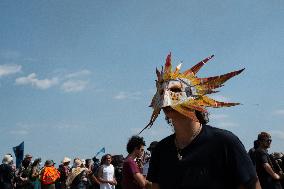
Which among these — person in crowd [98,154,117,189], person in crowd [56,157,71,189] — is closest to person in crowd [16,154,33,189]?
person in crowd [56,157,71,189]

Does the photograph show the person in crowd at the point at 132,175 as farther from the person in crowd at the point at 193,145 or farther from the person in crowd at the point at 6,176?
the person in crowd at the point at 6,176

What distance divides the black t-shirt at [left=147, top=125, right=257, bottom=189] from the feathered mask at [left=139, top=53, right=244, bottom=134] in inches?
7.7

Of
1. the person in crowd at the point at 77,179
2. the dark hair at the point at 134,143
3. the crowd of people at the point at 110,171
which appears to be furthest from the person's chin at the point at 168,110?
the person in crowd at the point at 77,179

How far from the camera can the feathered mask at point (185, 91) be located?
11.0ft

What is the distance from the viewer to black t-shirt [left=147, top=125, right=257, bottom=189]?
3.11 meters

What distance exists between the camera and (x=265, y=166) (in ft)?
28.6

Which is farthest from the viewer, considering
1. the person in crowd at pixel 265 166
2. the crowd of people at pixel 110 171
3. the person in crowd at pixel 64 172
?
the person in crowd at pixel 64 172

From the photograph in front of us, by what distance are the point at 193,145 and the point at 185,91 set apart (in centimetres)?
40

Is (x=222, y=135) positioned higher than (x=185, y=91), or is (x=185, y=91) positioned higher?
(x=185, y=91)

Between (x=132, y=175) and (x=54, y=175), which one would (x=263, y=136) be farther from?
(x=54, y=175)

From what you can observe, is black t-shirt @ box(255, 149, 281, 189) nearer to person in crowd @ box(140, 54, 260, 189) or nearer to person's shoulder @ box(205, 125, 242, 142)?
person in crowd @ box(140, 54, 260, 189)

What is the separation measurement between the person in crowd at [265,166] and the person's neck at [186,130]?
5.70 metres

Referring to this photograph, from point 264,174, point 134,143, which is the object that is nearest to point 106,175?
point 134,143

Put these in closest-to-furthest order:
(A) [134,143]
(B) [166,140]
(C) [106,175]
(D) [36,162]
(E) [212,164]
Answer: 1. (E) [212,164]
2. (B) [166,140]
3. (A) [134,143]
4. (C) [106,175]
5. (D) [36,162]
